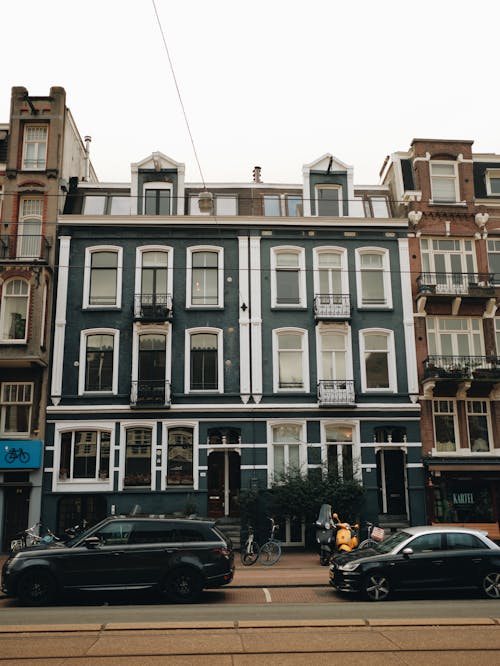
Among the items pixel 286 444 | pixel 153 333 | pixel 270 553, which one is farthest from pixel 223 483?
pixel 153 333

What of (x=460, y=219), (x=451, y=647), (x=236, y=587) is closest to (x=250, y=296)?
(x=460, y=219)

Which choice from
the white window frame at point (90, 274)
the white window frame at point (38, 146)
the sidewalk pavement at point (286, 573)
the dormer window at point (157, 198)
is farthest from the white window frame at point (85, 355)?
the sidewalk pavement at point (286, 573)

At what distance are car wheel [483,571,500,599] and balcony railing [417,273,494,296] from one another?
14.1m

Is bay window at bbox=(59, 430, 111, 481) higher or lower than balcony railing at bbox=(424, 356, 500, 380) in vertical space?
lower

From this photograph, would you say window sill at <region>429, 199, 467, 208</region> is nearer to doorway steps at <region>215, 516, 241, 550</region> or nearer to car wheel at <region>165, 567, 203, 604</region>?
doorway steps at <region>215, 516, 241, 550</region>

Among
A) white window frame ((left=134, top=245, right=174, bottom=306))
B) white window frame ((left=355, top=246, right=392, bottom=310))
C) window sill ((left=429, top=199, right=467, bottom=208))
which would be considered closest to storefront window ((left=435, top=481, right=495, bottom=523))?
white window frame ((left=355, top=246, right=392, bottom=310))

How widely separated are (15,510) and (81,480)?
106 inches

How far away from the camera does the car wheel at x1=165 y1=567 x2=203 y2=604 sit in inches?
545

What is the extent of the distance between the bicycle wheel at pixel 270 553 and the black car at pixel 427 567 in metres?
6.13

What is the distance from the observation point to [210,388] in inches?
1019

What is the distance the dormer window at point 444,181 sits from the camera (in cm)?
2830

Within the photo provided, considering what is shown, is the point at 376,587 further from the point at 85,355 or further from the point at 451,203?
the point at 451,203

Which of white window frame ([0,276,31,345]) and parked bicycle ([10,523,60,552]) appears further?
white window frame ([0,276,31,345])

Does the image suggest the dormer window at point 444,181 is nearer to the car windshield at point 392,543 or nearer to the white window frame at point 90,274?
the white window frame at point 90,274
